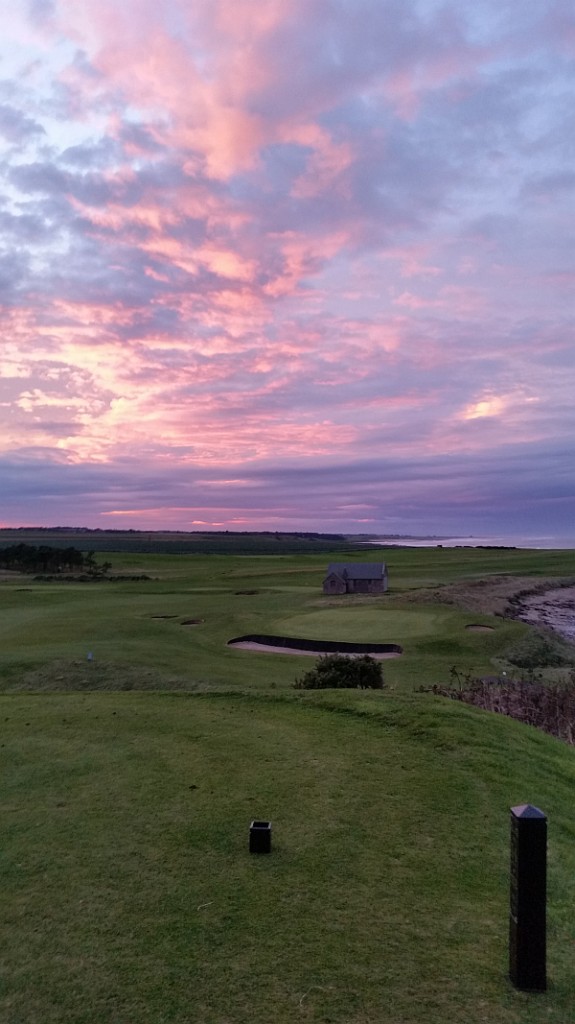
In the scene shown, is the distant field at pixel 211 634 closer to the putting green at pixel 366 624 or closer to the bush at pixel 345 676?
the putting green at pixel 366 624

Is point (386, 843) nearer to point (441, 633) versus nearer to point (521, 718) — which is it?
point (521, 718)

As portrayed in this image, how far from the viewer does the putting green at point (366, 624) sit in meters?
31.2

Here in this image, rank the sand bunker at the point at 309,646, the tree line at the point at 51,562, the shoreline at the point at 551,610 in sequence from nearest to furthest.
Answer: the sand bunker at the point at 309,646
the shoreline at the point at 551,610
the tree line at the point at 51,562

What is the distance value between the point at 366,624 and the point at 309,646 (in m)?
5.24

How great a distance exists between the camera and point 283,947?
17.7 feet

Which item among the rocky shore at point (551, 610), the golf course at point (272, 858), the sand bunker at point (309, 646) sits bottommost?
the rocky shore at point (551, 610)

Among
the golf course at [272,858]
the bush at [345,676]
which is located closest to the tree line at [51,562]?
the bush at [345,676]

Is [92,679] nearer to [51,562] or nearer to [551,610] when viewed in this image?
[551,610]

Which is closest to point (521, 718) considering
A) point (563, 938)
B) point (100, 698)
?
point (100, 698)

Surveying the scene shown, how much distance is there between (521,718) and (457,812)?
8310mm

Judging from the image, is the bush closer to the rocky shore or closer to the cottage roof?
the rocky shore

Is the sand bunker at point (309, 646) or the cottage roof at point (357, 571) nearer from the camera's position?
the sand bunker at point (309, 646)

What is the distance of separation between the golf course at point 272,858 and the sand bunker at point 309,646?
50.7 feet

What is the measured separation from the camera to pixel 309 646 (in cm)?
2975
